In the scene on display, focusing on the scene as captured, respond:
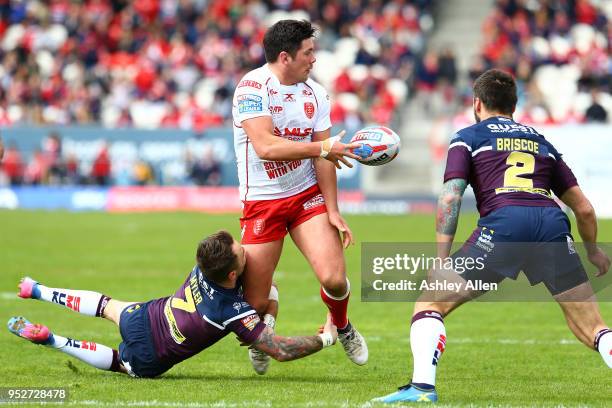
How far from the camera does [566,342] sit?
1062cm

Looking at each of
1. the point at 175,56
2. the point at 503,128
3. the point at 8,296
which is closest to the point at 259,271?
the point at 503,128

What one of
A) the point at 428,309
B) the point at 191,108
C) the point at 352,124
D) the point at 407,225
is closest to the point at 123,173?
the point at 191,108

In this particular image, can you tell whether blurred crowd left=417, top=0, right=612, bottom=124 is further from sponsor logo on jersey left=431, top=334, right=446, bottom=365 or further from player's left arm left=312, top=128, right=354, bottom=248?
sponsor logo on jersey left=431, top=334, right=446, bottom=365

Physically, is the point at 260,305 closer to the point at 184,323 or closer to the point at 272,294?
the point at 272,294

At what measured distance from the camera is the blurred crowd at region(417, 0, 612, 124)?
1075 inches

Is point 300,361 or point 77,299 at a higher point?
point 77,299

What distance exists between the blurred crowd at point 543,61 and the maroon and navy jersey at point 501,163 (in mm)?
19187

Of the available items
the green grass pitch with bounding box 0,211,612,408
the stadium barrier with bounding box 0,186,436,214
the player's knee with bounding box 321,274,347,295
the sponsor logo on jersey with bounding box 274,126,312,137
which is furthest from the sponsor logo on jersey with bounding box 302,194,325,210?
the stadium barrier with bounding box 0,186,436,214

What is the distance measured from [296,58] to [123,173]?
20520mm

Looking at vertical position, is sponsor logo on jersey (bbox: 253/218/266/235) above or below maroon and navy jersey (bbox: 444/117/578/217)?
below

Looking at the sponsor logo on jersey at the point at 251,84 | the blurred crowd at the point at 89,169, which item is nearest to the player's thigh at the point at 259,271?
the sponsor logo on jersey at the point at 251,84

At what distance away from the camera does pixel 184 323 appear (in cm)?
802

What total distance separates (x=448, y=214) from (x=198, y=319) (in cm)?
210

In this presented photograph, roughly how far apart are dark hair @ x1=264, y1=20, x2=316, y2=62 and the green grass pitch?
2.52 metres
